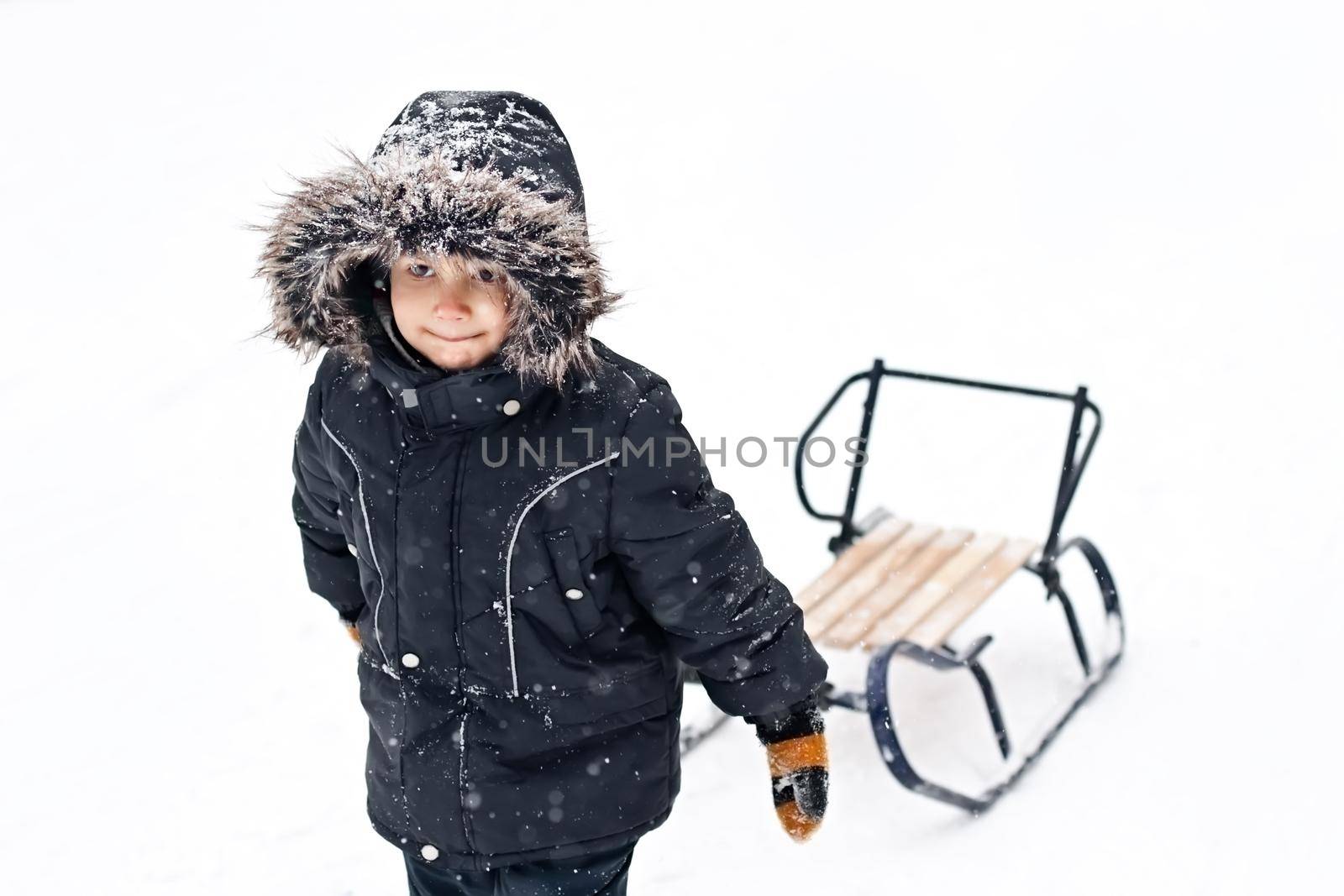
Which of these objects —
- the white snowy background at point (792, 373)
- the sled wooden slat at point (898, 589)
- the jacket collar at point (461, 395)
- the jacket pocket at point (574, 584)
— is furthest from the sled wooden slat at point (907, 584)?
the jacket collar at point (461, 395)

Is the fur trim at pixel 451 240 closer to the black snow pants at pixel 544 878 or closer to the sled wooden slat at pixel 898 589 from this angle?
the black snow pants at pixel 544 878

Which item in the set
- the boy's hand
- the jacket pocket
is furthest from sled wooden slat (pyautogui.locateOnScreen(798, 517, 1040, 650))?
the jacket pocket

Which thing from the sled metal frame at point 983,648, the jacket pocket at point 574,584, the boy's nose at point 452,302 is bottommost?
the sled metal frame at point 983,648

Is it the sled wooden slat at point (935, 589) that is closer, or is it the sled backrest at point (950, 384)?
the sled wooden slat at point (935, 589)

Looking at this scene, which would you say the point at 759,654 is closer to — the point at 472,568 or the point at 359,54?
the point at 472,568

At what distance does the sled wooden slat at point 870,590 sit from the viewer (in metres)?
3.48

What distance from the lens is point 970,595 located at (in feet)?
11.6

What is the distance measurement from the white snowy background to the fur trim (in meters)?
0.09

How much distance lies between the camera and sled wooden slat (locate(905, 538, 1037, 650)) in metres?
3.36

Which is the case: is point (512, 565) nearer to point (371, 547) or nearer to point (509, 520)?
point (509, 520)

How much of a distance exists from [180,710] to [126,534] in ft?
3.38

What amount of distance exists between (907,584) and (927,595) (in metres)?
0.10

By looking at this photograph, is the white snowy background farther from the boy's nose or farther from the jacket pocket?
the jacket pocket

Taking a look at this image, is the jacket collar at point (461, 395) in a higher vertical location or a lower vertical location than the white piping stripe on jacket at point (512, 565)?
higher
